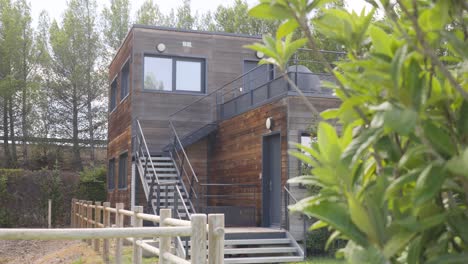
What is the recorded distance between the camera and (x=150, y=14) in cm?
3462

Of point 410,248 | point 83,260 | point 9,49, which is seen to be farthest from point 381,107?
point 9,49

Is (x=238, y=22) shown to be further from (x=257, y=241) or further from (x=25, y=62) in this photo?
(x=257, y=241)

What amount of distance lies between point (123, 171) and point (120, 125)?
1468mm

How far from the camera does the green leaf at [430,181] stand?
1.05 meters

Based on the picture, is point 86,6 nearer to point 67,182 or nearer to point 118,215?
point 67,182

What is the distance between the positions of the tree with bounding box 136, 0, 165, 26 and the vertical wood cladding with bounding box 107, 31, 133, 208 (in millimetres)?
14815

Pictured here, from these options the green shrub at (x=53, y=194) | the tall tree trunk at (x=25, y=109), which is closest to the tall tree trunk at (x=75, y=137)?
the tall tree trunk at (x=25, y=109)

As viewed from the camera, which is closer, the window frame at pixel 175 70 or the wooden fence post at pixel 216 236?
the wooden fence post at pixel 216 236

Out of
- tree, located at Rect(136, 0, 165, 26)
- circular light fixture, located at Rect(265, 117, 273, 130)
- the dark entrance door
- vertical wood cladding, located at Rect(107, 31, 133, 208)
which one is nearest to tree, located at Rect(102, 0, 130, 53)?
tree, located at Rect(136, 0, 165, 26)

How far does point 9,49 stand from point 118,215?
71.7 ft

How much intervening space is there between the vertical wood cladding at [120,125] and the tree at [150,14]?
583 inches

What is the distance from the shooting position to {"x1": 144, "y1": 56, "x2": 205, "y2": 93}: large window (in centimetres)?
1530

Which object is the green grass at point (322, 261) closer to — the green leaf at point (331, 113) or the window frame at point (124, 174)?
the window frame at point (124, 174)

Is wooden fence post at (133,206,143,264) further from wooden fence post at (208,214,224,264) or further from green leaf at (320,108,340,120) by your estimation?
green leaf at (320,108,340,120)
